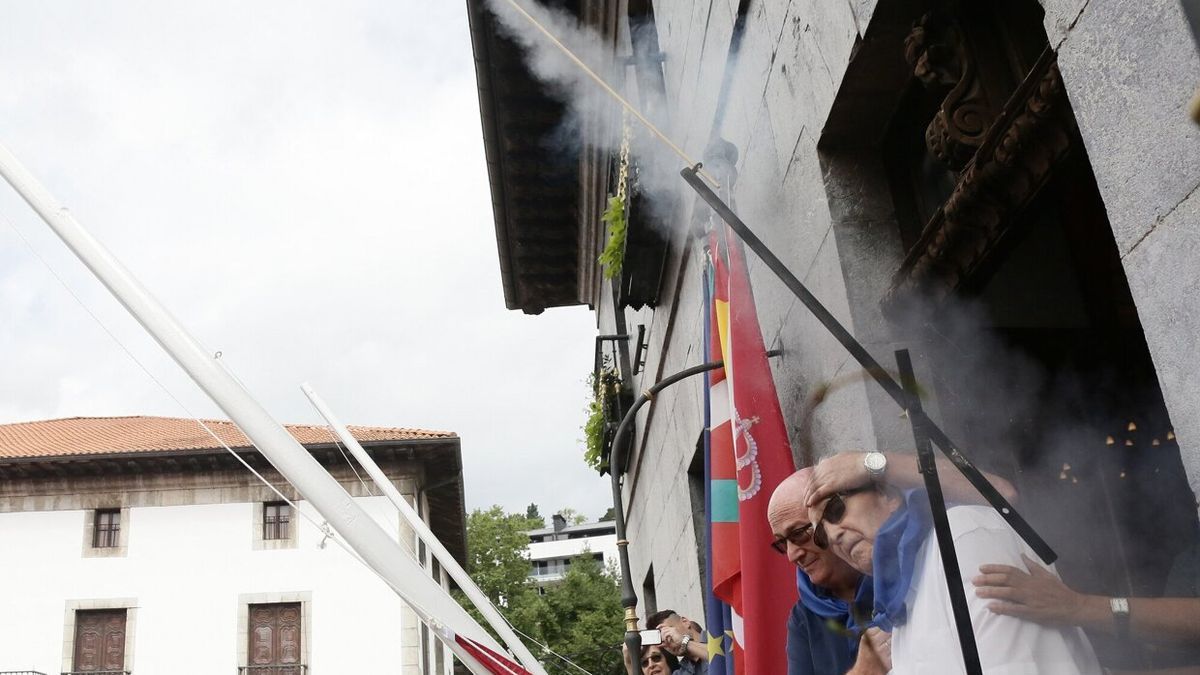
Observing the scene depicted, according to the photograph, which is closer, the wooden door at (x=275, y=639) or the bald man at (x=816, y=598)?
the bald man at (x=816, y=598)

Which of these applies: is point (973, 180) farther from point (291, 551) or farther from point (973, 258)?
point (291, 551)

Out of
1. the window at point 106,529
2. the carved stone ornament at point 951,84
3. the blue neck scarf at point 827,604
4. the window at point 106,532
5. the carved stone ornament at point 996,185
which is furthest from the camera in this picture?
the window at point 106,529

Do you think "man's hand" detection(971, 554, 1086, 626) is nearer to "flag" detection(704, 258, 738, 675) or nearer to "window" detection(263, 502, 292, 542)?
"flag" detection(704, 258, 738, 675)

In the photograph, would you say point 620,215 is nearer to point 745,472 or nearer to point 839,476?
point 745,472

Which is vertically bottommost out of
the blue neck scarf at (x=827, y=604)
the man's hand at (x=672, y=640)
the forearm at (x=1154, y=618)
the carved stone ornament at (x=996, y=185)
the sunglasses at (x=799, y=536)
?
the forearm at (x=1154, y=618)

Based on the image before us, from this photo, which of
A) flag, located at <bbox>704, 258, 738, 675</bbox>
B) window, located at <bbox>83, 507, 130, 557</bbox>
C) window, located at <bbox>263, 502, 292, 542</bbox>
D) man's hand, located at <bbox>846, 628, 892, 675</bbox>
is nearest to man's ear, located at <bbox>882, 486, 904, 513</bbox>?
man's hand, located at <bbox>846, 628, 892, 675</bbox>

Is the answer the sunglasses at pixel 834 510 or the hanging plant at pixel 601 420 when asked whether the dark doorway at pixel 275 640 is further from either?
the sunglasses at pixel 834 510

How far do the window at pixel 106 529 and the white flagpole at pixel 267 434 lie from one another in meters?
21.5

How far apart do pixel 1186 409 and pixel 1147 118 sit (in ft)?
1.93

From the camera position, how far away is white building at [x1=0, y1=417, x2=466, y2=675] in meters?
24.9

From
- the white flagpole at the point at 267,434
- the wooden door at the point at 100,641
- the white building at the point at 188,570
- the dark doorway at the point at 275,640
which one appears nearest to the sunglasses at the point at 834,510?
the white flagpole at the point at 267,434

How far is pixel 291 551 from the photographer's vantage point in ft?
84.7

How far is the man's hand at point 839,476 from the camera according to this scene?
283 cm

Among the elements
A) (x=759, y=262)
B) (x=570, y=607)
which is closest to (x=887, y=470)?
(x=759, y=262)
